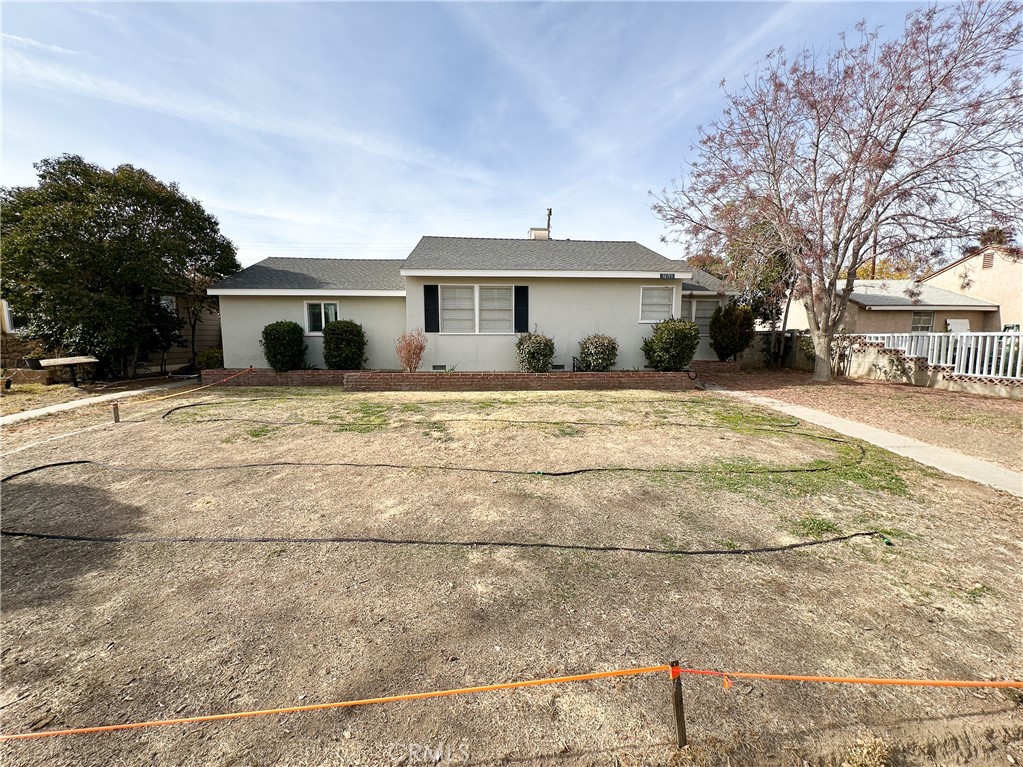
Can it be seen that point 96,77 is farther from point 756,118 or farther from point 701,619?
point 756,118

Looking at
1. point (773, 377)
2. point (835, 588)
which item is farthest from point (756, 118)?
point (835, 588)

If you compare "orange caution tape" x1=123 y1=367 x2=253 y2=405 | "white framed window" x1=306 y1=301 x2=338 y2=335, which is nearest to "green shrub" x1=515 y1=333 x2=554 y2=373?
"white framed window" x1=306 y1=301 x2=338 y2=335

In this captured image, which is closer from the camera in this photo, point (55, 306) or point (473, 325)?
point (55, 306)

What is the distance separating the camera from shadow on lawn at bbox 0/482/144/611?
2.66m

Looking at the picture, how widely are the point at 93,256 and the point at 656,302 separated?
608 inches

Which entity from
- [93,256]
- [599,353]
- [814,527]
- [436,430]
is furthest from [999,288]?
[93,256]

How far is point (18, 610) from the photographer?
243 cm

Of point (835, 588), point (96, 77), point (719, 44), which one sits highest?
point (719, 44)

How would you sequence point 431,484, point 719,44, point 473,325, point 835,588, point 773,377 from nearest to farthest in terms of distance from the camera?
point 835,588, point 431,484, point 719,44, point 473,325, point 773,377

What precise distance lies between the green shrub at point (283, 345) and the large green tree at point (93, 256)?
362 cm

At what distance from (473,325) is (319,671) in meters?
10.8

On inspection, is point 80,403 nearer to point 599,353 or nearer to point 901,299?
point 599,353

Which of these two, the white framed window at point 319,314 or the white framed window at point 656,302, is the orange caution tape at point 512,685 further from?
the white framed window at point 319,314

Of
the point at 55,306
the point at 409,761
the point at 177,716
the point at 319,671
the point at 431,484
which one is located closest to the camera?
the point at 409,761
